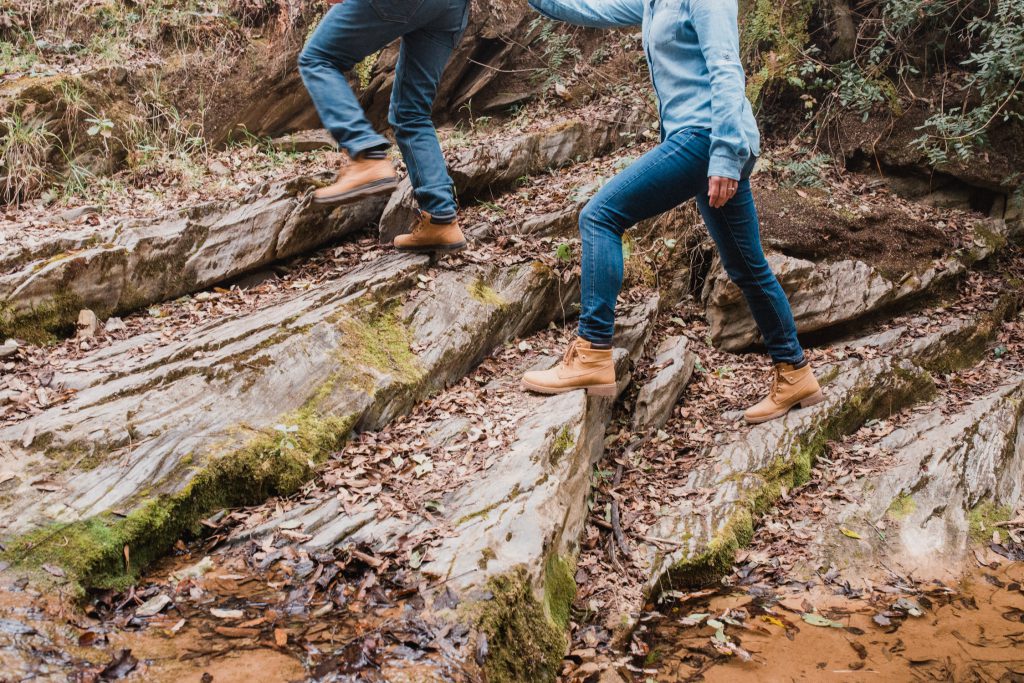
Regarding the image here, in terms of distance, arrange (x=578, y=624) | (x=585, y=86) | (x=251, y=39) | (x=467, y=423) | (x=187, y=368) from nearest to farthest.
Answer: (x=578, y=624) < (x=187, y=368) < (x=467, y=423) < (x=251, y=39) < (x=585, y=86)

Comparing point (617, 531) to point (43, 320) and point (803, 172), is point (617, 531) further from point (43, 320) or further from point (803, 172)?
point (803, 172)

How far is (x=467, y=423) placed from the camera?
4.03 m

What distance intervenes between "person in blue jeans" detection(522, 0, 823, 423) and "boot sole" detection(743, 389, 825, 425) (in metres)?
0.56

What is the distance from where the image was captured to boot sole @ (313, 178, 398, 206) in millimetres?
4117

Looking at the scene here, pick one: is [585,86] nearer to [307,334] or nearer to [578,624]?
[307,334]

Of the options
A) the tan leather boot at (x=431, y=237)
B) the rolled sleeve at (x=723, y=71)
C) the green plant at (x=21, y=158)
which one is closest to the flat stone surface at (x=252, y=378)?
the tan leather boot at (x=431, y=237)

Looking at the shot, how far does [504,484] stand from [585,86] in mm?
6106

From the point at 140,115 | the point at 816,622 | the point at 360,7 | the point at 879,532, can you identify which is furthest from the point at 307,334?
the point at 140,115

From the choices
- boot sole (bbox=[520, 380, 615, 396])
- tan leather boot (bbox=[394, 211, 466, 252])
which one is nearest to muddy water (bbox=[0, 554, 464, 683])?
boot sole (bbox=[520, 380, 615, 396])

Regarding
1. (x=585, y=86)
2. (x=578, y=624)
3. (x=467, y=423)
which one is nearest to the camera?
(x=578, y=624)

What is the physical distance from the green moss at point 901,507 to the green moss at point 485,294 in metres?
2.74

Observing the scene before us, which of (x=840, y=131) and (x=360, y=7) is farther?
(x=840, y=131)

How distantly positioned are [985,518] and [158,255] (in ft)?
18.5

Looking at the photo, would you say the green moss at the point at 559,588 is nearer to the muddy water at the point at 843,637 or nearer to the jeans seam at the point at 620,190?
the muddy water at the point at 843,637
